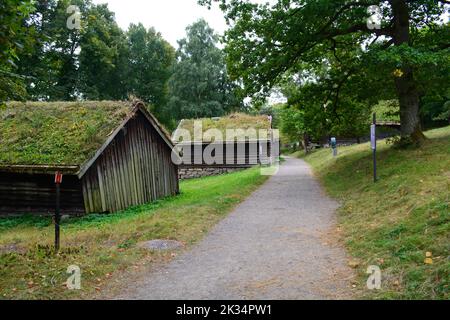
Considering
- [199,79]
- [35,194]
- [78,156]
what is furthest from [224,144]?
[199,79]

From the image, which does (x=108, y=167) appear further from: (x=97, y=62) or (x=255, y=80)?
(x=97, y=62)

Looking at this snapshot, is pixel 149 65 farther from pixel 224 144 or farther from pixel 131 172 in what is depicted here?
pixel 131 172

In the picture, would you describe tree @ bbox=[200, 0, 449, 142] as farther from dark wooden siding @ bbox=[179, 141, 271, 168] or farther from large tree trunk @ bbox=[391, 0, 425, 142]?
dark wooden siding @ bbox=[179, 141, 271, 168]

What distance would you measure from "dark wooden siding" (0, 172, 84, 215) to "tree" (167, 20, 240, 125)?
42450mm

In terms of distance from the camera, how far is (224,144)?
34.4 metres

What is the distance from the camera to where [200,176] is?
116 ft

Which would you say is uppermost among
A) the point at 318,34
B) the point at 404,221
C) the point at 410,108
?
the point at 318,34

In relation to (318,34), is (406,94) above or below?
below

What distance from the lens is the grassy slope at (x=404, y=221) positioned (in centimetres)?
523

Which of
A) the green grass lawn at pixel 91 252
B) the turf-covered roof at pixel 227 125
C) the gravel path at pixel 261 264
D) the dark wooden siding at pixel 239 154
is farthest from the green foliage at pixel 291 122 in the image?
the gravel path at pixel 261 264

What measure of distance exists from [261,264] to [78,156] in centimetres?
995

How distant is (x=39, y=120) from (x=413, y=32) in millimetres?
17650

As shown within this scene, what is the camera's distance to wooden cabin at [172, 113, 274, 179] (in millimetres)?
33469
